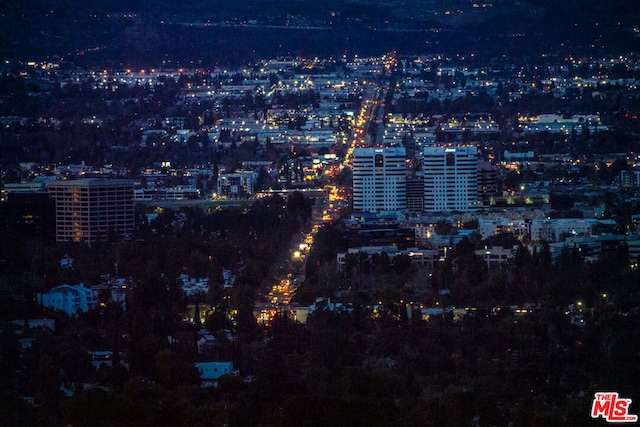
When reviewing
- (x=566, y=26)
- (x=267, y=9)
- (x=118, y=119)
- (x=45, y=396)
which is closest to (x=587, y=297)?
(x=45, y=396)

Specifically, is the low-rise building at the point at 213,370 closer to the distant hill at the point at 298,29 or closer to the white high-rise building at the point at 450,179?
the white high-rise building at the point at 450,179

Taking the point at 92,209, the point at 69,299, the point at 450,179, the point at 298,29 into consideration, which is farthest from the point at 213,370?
the point at 298,29

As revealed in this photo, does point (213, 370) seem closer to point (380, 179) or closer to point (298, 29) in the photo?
point (380, 179)

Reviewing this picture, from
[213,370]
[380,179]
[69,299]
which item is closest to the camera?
[213,370]

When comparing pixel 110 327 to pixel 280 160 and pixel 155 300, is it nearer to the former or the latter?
pixel 155 300

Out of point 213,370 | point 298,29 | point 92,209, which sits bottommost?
point 213,370

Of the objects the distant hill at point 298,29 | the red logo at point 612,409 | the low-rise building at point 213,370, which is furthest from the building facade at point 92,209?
the distant hill at point 298,29

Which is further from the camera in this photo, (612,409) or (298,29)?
(298,29)

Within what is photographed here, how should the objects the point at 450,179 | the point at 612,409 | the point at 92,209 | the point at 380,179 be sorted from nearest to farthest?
the point at 612,409
the point at 92,209
the point at 380,179
the point at 450,179
